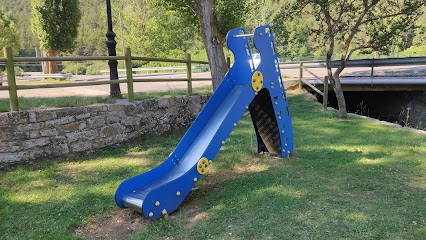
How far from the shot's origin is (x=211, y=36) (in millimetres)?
8688

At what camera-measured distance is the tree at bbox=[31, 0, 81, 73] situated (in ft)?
61.1

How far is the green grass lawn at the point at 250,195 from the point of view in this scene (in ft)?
11.2

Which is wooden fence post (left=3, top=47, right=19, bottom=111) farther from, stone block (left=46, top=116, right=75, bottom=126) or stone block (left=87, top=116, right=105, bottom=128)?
stone block (left=87, top=116, right=105, bottom=128)

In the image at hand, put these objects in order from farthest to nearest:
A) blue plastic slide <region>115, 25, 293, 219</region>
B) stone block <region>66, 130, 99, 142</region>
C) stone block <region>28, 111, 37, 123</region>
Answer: stone block <region>66, 130, 99, 142</region> < stone block <region>28, 111, 37, 123</region> < blue plastic slide <region>115, 25, 293, 219</region>

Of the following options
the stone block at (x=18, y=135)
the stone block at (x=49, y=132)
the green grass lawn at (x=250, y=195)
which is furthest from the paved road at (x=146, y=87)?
the green grass lawn at (x=250, y=195)

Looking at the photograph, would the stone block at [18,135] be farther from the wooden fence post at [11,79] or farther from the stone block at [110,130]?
the stone block at [110,130]

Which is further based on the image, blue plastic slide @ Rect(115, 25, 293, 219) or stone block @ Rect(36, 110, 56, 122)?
Result: stone block @ Rect(36, 110, 56, 122)

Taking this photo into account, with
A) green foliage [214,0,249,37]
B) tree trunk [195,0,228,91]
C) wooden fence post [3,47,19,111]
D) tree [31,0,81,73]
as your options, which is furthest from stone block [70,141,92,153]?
tree [31,0,81,73]

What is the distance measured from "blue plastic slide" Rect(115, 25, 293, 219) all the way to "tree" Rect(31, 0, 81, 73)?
665 inches

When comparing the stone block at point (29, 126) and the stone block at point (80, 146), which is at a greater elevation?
the stone block at point (29, 126)

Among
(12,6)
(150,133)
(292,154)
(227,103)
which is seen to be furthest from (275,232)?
(12,6)

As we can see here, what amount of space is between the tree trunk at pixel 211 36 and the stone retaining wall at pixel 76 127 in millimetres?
1587

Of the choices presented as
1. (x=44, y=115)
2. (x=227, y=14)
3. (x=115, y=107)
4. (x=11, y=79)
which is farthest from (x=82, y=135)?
(x=227, y=14)

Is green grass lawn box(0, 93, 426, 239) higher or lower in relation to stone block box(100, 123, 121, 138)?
lower
